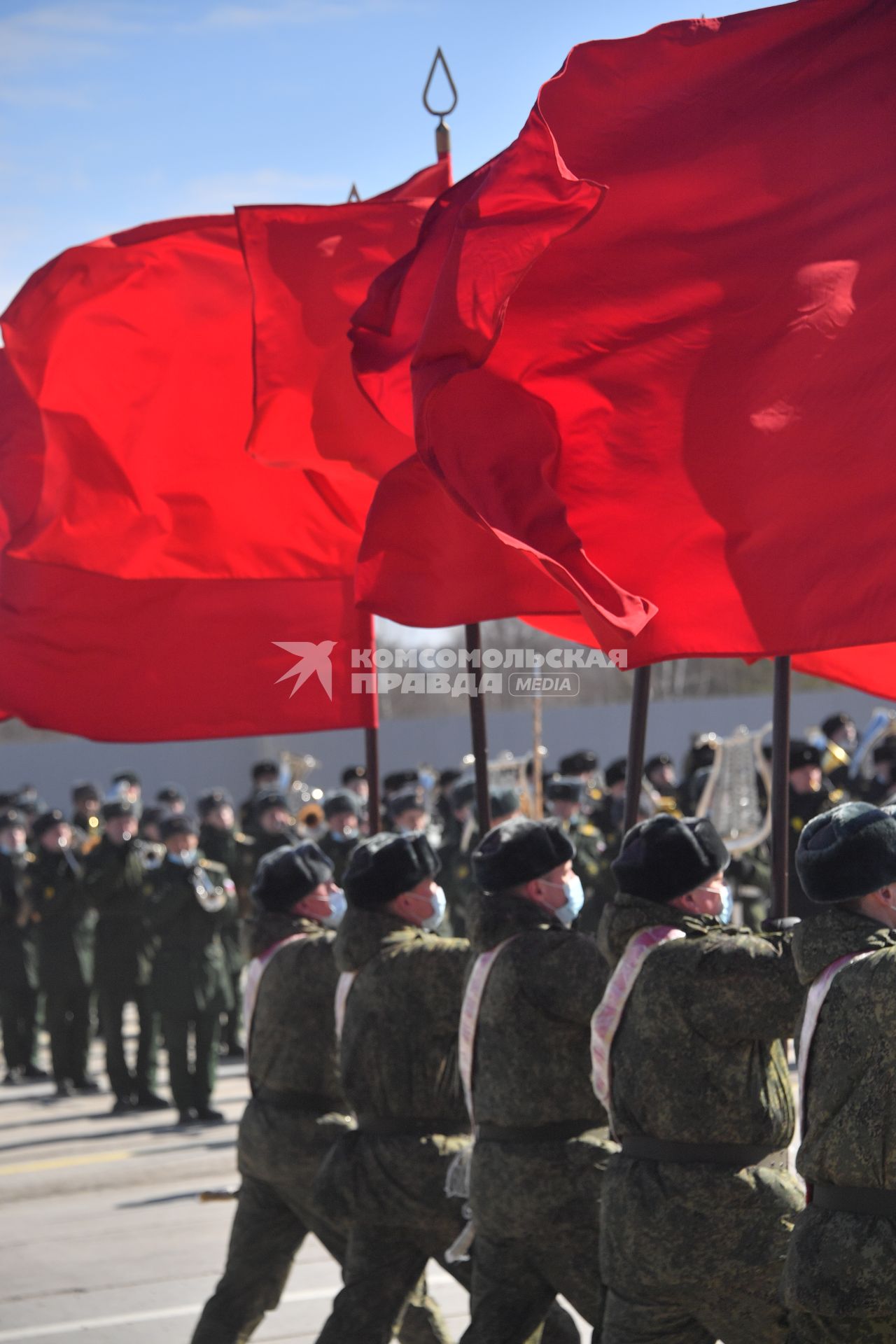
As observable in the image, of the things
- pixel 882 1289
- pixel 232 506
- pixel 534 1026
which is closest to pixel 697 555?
pixel 534 1026

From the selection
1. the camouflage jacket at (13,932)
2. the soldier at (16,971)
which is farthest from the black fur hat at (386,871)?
the camouflage jacket at (13,932)

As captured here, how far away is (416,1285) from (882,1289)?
8.06ft

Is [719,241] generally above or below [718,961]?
above

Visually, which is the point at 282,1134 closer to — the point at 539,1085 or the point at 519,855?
the point at 539,1085

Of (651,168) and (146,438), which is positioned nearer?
(651,168)

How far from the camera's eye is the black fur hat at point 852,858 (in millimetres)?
4488

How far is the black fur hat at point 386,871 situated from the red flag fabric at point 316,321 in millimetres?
1580

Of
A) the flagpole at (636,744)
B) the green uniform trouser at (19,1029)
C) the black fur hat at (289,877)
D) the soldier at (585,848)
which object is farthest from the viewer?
the green uniform trouser at (19,1029)

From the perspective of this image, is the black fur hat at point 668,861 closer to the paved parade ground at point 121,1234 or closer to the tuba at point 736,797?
the paved parade ground at point 121,1234

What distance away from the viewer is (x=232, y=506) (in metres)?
8.23

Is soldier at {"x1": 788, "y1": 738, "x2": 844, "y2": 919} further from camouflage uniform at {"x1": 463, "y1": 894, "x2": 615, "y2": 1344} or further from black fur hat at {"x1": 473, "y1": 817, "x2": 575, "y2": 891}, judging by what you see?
camouflage uniform at {"x1": 463, "y1": 894, "x2": 615, "y2": 1344}

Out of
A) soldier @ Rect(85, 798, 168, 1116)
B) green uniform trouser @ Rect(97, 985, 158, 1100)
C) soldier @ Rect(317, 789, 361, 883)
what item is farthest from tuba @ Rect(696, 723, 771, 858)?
green uniform trouser @ Rect(97, 985, 158, 1100)

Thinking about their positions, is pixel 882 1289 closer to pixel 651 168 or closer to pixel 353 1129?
pixel 353 1129

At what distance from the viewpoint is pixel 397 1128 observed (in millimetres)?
6293
